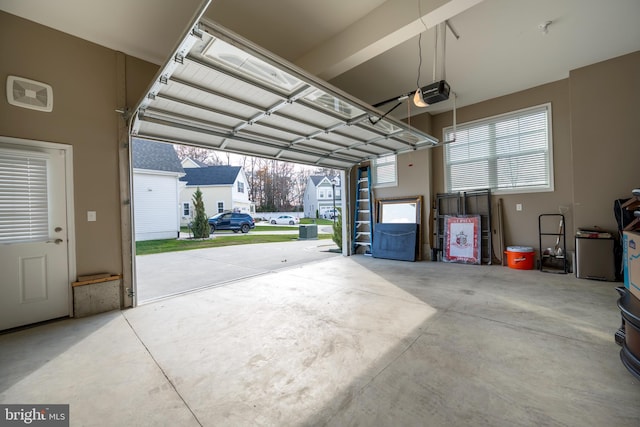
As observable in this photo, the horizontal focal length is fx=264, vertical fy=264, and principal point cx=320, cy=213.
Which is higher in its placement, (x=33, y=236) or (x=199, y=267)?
(x=33, y=236)

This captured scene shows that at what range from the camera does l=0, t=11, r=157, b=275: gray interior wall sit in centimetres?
309

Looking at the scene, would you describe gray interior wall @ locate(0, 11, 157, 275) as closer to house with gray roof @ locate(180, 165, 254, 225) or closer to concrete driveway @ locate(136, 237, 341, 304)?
concrete driveway @ locate(136, 237, 341, 304)

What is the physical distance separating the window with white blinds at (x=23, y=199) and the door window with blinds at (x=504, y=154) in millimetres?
7598

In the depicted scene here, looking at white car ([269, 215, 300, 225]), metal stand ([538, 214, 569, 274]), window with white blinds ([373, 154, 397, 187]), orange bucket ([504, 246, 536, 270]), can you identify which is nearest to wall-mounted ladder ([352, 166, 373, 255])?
window with white blinds ([373, 154, 397, 187])

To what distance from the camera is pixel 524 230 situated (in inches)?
228

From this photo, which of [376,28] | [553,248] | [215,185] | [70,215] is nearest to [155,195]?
[215,185]

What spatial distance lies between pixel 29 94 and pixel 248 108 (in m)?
2.51

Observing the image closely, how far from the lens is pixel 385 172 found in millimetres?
7648

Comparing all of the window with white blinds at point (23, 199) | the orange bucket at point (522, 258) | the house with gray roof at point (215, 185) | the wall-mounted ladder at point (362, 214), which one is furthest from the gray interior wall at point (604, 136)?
the house with gray roof at point (215, 185)

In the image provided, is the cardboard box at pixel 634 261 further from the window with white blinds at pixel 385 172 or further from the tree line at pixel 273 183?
the tree line at pixel 273 183

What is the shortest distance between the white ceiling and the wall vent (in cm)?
79

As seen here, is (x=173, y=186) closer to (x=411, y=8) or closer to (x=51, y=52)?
(x=51, y=52)

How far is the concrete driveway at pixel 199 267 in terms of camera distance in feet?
15.8

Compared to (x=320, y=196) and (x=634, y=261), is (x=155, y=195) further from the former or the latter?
(x=320, y=196)
